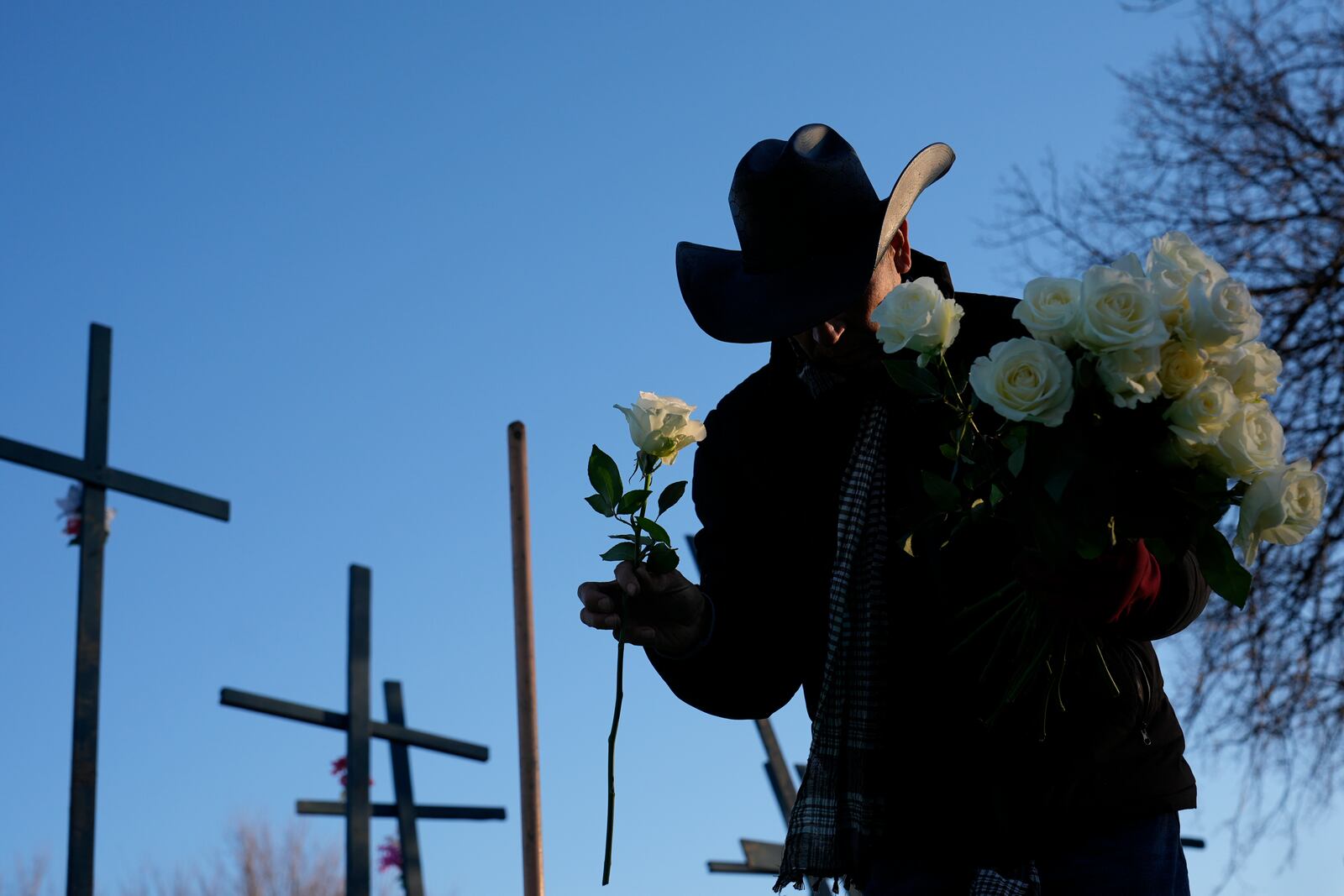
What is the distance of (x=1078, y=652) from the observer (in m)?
2.47

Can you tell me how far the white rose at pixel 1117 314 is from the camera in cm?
210

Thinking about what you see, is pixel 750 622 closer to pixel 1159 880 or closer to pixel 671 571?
pixel 671 571

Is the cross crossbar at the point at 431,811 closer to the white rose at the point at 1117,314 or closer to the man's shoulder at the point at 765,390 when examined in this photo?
the man's shoulder at the point at 765,390

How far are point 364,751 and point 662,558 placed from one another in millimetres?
5992

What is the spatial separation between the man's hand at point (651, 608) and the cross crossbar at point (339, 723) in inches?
194

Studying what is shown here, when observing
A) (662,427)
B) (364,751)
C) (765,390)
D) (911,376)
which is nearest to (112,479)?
(364,751)

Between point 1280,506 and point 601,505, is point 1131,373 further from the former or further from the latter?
point 601,505

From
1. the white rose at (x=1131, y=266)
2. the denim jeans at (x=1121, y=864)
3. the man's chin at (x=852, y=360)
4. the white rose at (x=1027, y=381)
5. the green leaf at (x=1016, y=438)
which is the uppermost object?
the man's chin at (x=852, y=360)

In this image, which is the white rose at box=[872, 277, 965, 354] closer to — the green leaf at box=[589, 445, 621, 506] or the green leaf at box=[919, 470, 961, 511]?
the green leaf at box=[919, 470, 961, 511]

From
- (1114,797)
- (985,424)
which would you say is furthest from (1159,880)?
(985,424)

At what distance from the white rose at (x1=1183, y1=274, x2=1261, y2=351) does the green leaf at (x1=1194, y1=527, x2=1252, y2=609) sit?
0.30m

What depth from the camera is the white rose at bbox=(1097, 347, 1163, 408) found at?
6.95 ft

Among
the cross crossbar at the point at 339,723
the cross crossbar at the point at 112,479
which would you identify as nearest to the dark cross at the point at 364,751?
the cross crossbar at the point at 339,723

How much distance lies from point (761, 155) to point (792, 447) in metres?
0.61
